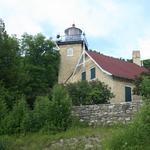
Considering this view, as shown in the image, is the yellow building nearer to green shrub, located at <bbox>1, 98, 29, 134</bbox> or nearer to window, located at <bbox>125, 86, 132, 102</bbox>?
window, located at <bbox>125, 86, 132, 102</bbox>

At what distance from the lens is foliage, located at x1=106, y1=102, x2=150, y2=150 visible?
1805cm

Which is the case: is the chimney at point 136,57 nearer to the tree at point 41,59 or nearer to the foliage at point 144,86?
the tree at point 41,59

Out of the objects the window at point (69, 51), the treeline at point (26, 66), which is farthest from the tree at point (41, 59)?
the window at point (69, 51)

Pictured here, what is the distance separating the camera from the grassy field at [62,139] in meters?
22.9

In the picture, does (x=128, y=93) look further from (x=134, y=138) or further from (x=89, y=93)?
(x=134, y=138)

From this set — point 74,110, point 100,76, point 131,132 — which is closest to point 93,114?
point 74,110

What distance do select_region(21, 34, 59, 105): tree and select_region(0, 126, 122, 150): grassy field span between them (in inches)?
744

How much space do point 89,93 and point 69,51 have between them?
15.8 meters

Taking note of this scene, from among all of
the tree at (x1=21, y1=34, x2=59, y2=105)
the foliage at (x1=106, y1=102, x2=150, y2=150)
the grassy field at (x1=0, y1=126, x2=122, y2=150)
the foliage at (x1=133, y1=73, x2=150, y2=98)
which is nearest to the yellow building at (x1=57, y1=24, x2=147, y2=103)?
the tree at (x1=21, y1=34, x2=59, y2=105)

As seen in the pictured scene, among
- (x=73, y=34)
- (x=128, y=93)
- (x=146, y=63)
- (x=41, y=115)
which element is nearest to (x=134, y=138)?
(x=41, y=115)

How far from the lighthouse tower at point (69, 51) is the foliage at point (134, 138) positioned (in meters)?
29.3

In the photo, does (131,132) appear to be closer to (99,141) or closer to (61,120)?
(99,141)

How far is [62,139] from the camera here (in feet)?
78.2

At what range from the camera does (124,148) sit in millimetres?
17859
